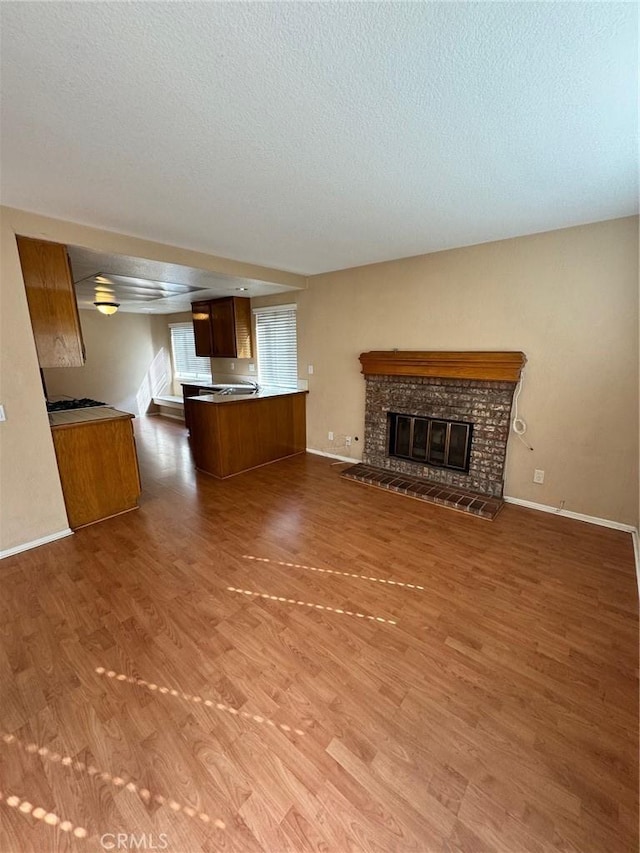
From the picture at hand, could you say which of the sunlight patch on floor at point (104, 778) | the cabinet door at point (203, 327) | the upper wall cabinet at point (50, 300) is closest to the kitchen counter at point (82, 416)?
the upper wall cabinet at point (50, 300)

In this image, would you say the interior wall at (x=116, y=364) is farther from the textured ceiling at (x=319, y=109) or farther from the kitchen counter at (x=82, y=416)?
the textured ceiling at (x=319, y=109)

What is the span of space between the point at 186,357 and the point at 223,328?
2166mm

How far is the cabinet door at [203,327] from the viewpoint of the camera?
18.2 ft

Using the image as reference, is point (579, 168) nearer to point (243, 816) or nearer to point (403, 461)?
point (403, 461)

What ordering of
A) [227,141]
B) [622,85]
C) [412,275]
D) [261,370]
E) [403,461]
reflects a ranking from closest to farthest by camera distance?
[622,85] < [227,141] < [412,275] < [403,461] < [261,370]

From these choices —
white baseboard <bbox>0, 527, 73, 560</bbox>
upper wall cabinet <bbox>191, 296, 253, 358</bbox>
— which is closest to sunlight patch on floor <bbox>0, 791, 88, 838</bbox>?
white baseboard <bbox>0, 527, 73, 560</bbox>

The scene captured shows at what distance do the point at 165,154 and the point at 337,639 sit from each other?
2.56m

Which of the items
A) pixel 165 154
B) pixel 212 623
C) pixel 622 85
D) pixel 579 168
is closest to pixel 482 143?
pixel 622 85

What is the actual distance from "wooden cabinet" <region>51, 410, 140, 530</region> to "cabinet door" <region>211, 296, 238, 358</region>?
252 centimetres

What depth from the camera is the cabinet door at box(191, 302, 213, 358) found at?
18.2 feet

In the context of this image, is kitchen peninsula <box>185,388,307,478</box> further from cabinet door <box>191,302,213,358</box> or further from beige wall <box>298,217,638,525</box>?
beige wall <box>298,217,638,525</box>

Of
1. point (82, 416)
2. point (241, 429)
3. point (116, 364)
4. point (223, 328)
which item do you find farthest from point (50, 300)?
point (116, 364)

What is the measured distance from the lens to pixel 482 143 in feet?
5.10

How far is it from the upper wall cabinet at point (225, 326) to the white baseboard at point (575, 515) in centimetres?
415
